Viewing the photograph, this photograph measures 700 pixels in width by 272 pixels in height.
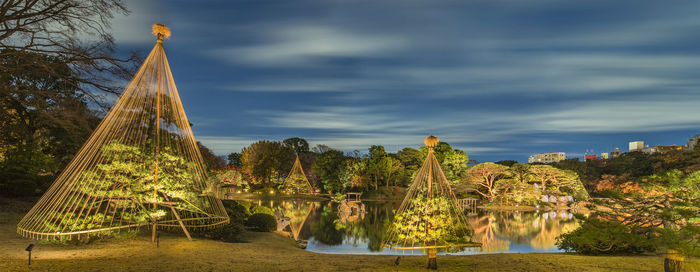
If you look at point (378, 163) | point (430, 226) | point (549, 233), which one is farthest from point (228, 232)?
point (378, 163)

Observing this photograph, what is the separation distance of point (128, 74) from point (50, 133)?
10.1m

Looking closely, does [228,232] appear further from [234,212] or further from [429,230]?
[429,230]

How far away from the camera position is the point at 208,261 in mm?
7301

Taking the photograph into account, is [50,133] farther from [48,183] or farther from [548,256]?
[548,256]

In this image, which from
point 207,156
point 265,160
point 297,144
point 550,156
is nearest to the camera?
point 207,156

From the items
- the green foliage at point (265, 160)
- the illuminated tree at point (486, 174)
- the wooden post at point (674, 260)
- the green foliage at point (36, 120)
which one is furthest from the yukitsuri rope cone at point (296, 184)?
the wooden post at point (674, 260)

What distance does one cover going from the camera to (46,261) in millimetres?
6430

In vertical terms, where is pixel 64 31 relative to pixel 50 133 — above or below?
above

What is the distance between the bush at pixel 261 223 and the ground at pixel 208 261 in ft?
16.0

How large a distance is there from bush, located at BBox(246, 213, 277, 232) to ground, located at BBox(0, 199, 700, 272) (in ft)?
16.0

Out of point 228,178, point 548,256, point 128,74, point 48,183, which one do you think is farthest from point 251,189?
point 548,256

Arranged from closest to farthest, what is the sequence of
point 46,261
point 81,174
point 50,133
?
point 46,261, point 81,174, point 50,133

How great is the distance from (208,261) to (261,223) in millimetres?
6952

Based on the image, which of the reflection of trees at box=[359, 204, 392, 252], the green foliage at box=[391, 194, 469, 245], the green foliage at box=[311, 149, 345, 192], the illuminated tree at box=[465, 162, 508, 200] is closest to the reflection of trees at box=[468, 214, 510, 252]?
the reflection of trees at box=[359, 204, 392, 252]
